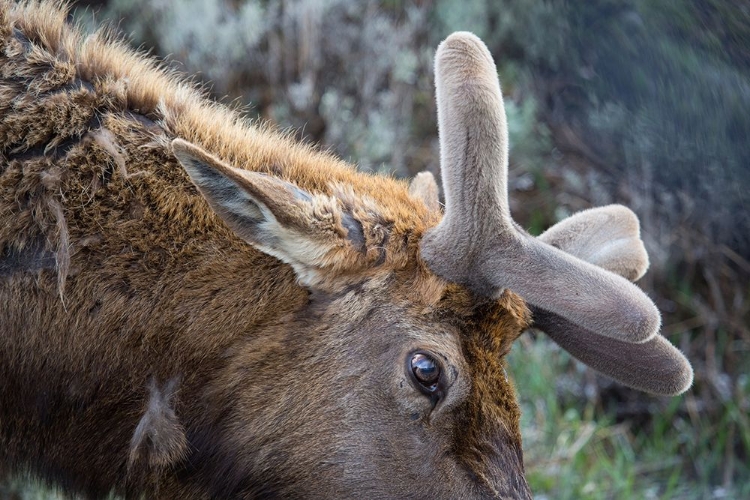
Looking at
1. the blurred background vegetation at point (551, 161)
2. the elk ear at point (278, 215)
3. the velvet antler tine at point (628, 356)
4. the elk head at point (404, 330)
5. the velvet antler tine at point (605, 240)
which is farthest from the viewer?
the blurred background vegetation at point (551, 161)

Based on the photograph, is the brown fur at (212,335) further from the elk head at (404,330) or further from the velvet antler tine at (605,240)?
the velvet antler tine at (605,240)

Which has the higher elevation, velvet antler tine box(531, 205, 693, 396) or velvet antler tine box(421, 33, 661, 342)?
velvet antler tine box(421, 33, 661, 342)

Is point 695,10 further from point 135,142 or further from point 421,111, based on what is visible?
point 421,111

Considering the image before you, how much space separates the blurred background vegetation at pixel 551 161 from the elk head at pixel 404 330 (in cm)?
206

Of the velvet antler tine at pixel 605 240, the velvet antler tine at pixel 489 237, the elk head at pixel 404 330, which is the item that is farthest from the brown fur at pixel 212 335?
the velvet antler tine at pixel 605 240

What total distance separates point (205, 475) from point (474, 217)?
3.84 feet

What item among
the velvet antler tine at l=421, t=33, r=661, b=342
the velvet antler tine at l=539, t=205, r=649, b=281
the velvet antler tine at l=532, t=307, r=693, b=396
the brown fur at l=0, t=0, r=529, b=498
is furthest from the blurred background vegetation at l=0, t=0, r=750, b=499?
the brown fur at l=0, t=0, r=529, b=498

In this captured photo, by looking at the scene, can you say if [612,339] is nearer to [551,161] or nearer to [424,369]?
[424,369]

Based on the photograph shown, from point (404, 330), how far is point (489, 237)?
0.38 metres

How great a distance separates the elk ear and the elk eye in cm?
37

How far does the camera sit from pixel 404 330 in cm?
296

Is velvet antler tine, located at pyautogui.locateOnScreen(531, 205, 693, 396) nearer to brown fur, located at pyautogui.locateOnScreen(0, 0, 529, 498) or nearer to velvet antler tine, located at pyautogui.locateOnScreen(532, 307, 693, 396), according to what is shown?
velvet antler tine, located at pyautogui.locateOnScreen(532, 307, 693, 396)

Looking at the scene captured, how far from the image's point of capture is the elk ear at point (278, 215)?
278 centimetres

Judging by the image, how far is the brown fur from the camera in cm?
295
